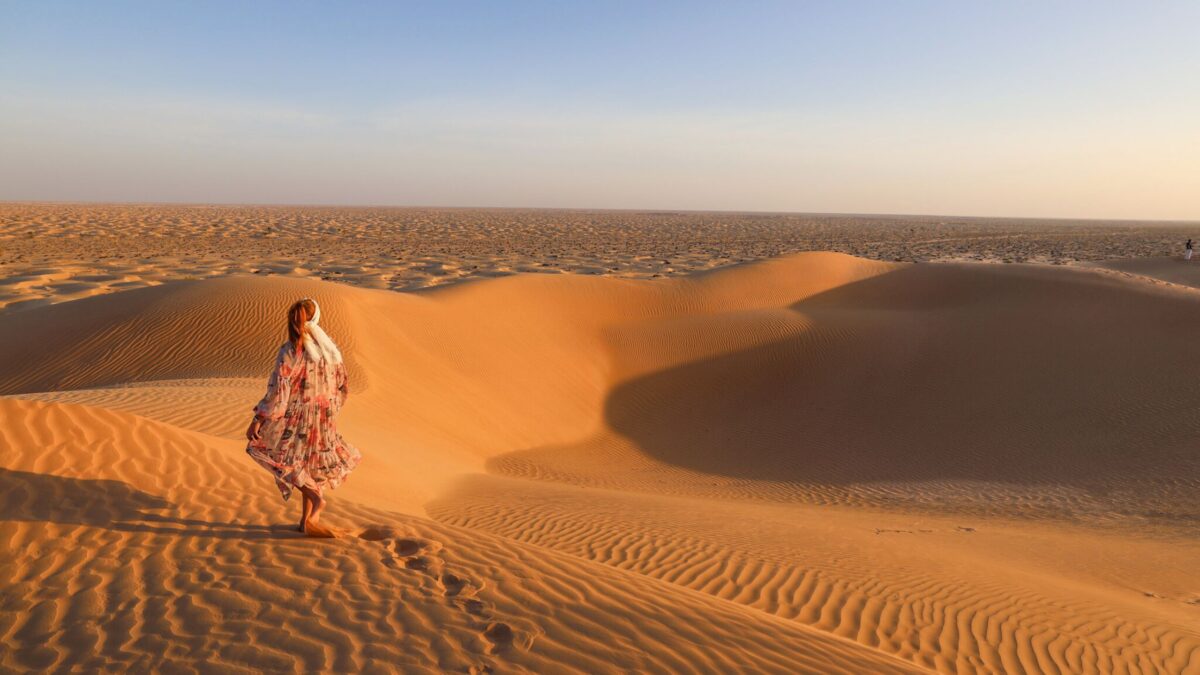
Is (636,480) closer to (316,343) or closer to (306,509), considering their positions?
(306,509)

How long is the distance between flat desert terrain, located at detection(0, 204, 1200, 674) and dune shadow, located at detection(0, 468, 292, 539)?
3cm

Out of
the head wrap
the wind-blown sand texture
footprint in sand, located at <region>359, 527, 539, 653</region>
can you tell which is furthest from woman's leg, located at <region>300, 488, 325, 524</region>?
the wind-blown sand texture

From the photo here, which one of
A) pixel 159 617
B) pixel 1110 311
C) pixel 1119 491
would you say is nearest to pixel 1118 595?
pixel 1119 491

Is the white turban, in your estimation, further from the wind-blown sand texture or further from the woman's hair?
the wind-blown sand texture

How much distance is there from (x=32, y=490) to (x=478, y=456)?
717 cm

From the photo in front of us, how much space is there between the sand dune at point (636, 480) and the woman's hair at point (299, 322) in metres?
1.37

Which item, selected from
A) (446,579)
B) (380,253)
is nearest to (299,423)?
(446,579)

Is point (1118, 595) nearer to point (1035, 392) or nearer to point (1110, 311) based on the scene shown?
point (1035, 392)

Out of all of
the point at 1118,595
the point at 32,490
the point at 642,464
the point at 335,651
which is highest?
the point at 32,490

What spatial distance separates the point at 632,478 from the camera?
1191 centimetres

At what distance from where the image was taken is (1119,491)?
10.5 meters

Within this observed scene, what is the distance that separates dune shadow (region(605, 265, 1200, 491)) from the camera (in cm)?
1224

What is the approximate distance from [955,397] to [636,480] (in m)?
7.29

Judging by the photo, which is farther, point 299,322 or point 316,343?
point 316,343
